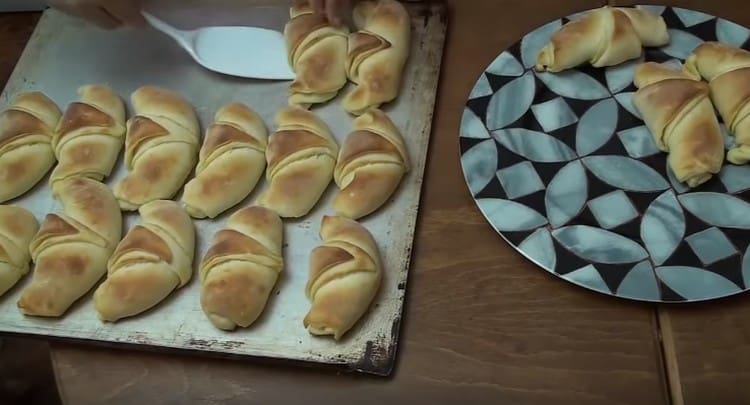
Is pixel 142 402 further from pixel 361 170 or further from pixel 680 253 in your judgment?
pixel 680 253

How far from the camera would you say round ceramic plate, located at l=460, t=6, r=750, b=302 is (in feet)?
2.45

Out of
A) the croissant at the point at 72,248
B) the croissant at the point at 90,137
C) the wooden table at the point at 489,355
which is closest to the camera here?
the wooden table at the point at 489,355

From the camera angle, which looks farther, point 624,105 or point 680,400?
point 624,105

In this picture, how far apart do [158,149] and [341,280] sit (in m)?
0.29

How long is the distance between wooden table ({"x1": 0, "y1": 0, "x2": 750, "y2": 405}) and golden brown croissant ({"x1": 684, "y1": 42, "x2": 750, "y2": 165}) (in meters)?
0.17

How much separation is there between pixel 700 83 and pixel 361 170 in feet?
1.23

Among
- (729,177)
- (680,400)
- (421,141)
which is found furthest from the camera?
(421,141)

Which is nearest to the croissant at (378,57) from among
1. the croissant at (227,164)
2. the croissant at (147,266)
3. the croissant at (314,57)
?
the croissant at (314,57)

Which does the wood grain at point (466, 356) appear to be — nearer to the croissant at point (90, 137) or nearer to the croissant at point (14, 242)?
the croissant at point (14, 242)

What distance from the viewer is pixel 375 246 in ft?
2.66

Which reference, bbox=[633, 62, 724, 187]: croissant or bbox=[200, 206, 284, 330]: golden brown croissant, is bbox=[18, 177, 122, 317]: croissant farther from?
bbox=[633, 62, 724, 187]: croissant

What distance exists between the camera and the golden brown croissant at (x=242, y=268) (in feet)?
2.52

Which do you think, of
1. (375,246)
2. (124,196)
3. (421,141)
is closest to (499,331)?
(375,246)

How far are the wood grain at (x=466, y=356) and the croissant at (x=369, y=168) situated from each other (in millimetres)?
59
